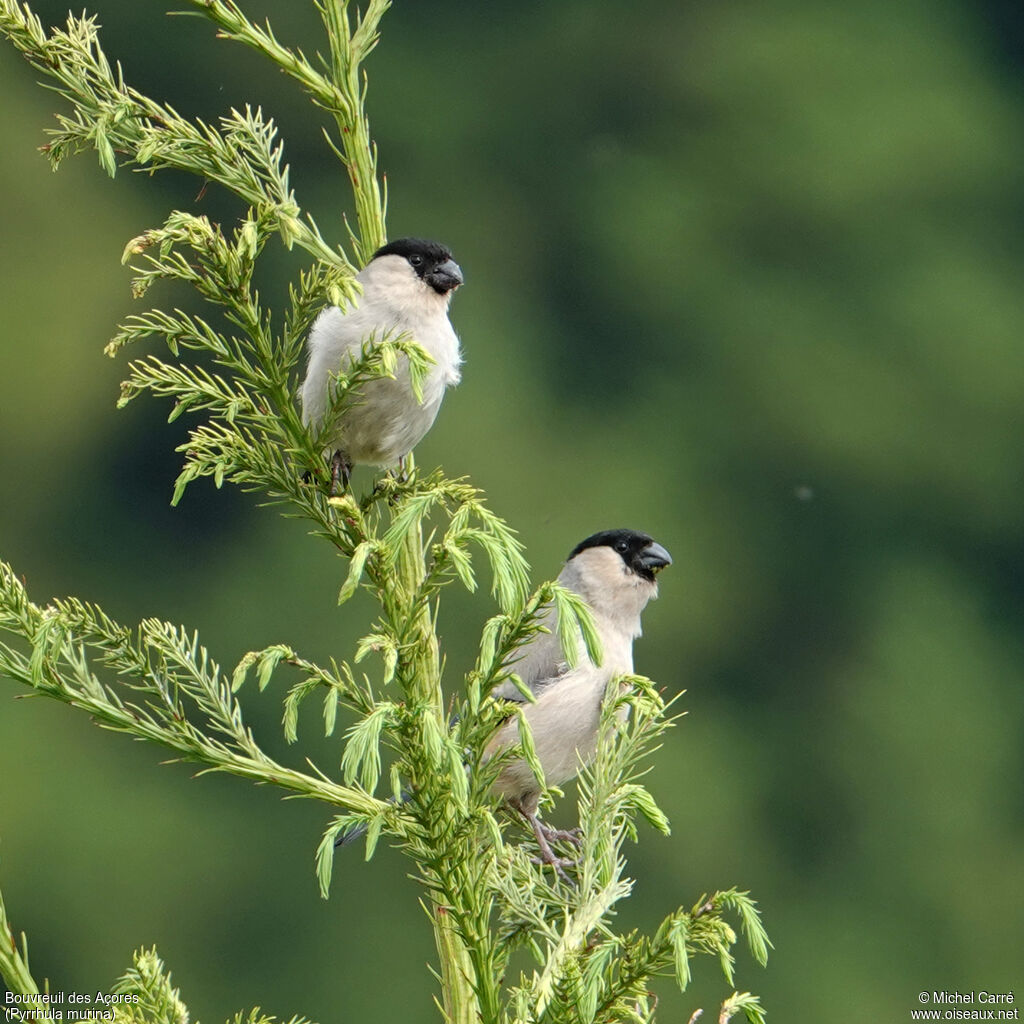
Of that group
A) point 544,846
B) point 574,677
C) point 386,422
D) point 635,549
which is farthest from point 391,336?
point 635,549

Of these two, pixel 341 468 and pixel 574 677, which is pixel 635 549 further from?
pixel 341 468

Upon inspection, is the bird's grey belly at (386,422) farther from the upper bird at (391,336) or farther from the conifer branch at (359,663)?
the conifer branch at (359,663)

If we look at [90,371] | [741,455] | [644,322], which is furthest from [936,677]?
[90,371]

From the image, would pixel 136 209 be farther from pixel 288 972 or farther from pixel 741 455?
pixel 288 972

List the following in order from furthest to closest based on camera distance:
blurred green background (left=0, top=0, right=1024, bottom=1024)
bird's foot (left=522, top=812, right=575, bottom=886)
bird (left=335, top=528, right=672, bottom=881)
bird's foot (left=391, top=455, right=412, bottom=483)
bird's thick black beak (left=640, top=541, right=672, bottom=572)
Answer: blurred green background (left=0, top=0, right=1024, bottom=1024), bird's thick black beak (left=640, top=541, right=672, bottom=572), bird (left=335, top=528, right=672, bottom=881), bird's foot (left=522, top=812, right=575, bottom=886), bird's foot (left=391, top=455, right=412, bottom=483)

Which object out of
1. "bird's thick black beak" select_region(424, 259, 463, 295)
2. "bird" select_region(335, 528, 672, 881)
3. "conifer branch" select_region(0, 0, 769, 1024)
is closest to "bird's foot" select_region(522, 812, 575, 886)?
"bird" select_region(335, 528, 672, 881)

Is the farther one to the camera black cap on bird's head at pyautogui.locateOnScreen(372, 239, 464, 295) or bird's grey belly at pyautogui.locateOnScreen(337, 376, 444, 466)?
black cap on bird's head at pyautogui.locateOnScreen(372, 239, 464, 295)

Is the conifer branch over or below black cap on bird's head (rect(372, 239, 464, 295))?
below

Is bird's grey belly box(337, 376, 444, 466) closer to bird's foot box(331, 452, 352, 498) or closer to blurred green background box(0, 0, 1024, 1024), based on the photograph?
bird's foot box(331, 452, 352, 498)

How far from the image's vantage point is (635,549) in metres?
3.60

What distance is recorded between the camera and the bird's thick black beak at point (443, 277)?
317cm

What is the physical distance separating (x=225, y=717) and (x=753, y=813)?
343 inches

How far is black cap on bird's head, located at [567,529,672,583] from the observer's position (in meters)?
3.55

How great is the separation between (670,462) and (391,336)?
28.4ft
